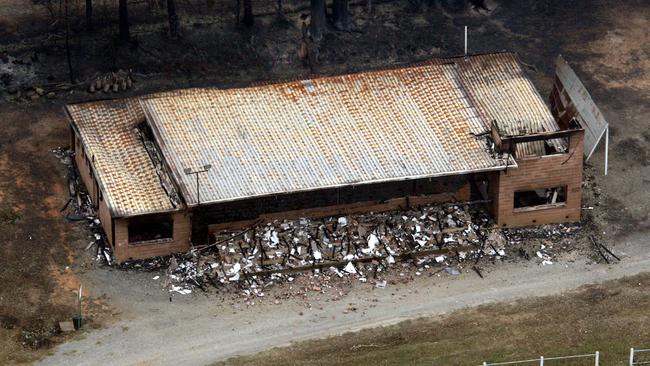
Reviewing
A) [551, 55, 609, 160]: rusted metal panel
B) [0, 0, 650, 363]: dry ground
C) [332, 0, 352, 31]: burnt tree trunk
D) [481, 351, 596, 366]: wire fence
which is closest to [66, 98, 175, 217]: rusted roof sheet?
[0, 0, 650, 363]: dry ground

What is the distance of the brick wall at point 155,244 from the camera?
254 feet

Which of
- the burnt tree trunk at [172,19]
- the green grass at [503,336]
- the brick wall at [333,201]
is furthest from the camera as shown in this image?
the burnt tree trunk at [172,19]

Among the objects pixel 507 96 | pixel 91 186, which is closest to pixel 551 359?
pixel 507 96

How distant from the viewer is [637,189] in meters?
85.1

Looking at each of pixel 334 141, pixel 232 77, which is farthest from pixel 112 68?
pixel 334 141

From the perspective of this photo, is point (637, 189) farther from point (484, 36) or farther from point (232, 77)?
point (232, 77)

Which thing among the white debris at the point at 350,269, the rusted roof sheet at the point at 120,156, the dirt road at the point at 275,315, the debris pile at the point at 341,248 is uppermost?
the rusted roof sheet at the point at 120,156

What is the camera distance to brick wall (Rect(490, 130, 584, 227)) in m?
80.3

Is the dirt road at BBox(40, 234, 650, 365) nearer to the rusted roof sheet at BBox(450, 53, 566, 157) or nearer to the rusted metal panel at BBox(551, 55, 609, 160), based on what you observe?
Answer: the rusted roof sheet at BBox(450, 53, 566, 157)

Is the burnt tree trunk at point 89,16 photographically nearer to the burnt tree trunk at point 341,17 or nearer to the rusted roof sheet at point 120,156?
the rusted roof sheet at point 120,156

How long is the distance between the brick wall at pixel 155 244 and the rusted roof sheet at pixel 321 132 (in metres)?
1.62

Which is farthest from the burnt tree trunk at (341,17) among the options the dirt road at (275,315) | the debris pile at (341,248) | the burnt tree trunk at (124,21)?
the dirt road at (275,315)

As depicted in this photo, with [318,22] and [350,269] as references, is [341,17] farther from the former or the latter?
[350,269]

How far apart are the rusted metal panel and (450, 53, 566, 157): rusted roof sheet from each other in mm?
2163
